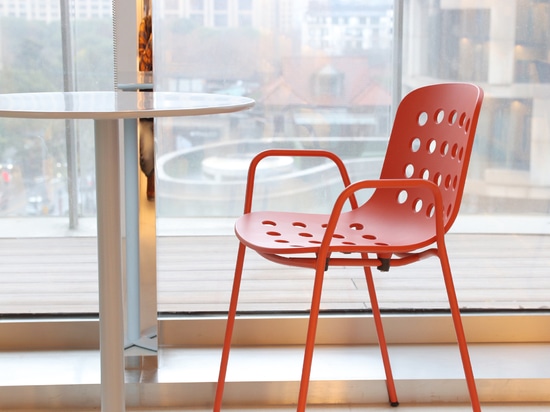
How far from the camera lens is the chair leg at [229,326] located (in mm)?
1999

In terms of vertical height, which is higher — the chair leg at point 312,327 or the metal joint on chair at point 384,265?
the metal joint on chair at point 384,265

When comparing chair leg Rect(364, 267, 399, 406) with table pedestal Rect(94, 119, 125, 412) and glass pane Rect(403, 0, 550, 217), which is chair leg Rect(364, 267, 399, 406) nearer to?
glass pane Rect(403, 0, 550, 217)

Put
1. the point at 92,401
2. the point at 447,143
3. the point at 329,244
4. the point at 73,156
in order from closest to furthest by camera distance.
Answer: the point at 329,244
the point at 447,143
the point at 92,401
the point at 73,156

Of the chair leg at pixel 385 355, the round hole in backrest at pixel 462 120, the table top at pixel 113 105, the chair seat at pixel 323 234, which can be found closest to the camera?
the table top at pixel 113 105

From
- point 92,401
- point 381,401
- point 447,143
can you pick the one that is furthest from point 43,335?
point 447,143

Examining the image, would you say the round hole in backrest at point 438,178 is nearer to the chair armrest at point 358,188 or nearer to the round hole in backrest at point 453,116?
the round hole in backrest at point 453,116

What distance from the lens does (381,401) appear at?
2248mm

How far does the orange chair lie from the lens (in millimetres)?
1665

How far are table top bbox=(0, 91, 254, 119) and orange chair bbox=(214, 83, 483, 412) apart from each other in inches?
12.2

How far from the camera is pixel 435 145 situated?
79.9 inches

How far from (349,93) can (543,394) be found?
1.04 metres

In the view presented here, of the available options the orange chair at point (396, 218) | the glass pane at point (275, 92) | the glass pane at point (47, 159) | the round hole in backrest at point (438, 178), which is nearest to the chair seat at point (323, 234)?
the orange chair at point (396, 218)

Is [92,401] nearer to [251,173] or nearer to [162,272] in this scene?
[162,272]

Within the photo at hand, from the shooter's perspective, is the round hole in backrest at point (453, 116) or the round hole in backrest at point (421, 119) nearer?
the round hole in backrest at point (453, 116)
